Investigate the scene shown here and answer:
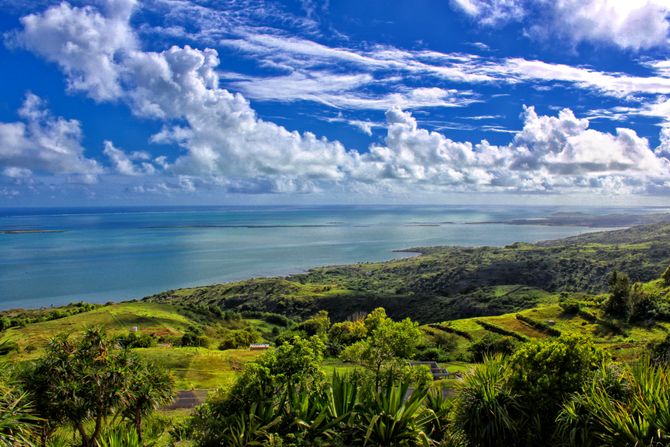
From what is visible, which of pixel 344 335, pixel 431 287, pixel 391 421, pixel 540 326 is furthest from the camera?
pixel 431 287

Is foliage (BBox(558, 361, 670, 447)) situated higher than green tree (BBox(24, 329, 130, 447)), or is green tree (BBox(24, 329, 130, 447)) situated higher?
foliage (BBox(558, 361, 670, 447))

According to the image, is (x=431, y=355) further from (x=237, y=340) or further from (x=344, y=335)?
(x=237, y=340)

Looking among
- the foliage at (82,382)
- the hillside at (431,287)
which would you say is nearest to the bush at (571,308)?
the hillside at (431,287)

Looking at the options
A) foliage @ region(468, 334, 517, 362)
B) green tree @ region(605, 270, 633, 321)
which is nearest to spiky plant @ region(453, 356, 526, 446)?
foliage @ region(468, 334, 517, 362)

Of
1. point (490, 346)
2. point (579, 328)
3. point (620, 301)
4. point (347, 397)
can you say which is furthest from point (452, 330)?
point (347, 397)

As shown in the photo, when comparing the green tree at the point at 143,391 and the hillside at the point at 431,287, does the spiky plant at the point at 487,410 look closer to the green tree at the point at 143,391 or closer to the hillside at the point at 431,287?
the green tree at the point at 143,391

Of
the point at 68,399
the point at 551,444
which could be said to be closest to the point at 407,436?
the point at 551,444

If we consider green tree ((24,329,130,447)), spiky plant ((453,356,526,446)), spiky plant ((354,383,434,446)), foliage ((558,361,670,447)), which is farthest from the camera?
green tree ((24,329,130,447))

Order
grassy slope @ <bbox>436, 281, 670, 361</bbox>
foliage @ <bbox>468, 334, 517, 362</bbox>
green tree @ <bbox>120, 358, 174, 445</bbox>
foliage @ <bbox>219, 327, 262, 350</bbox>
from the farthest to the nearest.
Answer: foliage @ <bbox>219, 327, 262, 350</bbox> < grassy slope @ <bbox>436, 281, 670, 361</bbox> < foliage @ <bbox>468, 334, 517, 362</bbox> < green tree @ <bbox>120, 358, 174, 445</bbox>

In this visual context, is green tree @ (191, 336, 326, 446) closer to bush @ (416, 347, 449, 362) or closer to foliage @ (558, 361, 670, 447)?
foliage @ (558, 361, 670, 447)

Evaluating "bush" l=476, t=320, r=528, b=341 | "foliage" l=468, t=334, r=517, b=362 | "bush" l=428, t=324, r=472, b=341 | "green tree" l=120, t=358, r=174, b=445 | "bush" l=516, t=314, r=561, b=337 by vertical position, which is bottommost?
"bush" l=428, t=324, r=472, b=341
